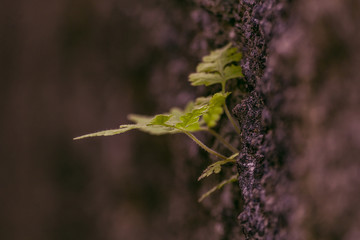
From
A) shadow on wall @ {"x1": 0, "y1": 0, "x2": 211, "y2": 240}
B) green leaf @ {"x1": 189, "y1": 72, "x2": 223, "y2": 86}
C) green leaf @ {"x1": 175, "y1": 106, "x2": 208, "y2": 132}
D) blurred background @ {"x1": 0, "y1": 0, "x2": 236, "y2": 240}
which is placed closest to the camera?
green leaf @ {"x1": 175, "y1": 106, "x2": 208, "y2": 132}

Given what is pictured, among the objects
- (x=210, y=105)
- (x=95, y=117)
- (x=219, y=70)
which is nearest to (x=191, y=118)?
(x=210, y=105)

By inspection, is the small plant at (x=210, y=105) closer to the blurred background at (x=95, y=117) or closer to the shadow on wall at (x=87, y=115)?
the blurred background at (x=95, y=117)

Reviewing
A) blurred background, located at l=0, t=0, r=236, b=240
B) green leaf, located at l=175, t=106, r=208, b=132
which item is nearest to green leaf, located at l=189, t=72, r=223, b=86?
green leaf, located at l=175, t=106, r=208, b=132

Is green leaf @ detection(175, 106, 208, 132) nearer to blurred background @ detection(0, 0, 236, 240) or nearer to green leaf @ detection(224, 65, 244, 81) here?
green leaf @ detection(224, 65, 244, 81)

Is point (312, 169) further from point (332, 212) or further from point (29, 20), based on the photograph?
point (29, 20)

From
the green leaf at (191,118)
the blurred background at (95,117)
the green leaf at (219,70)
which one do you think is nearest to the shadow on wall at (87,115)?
the blurred background at (95,117)

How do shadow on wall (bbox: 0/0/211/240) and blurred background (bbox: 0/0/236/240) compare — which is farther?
shadow on wall (bbox: 0/0/211/240)

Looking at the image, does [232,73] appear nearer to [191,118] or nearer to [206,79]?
[206,79]

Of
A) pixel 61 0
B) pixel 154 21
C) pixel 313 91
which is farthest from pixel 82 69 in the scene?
pixel 313 91
